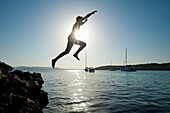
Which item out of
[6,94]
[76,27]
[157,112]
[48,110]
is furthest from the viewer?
[48,110]

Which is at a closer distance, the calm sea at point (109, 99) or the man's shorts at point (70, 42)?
the man's shorts at point (70, 42)

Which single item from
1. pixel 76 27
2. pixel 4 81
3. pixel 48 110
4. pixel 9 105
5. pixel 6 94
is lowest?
pixel 48 110

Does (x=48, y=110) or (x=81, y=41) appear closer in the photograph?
(x=81, y=41)

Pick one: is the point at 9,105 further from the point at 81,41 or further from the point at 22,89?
the point at 81,41

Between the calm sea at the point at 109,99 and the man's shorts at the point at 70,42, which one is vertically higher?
the man's shorts at the point at 70,42

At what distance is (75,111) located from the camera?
23.4 feet

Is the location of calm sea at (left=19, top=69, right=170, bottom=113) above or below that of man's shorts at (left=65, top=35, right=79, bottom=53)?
below

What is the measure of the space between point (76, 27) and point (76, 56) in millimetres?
1324

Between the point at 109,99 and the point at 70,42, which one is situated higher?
the point at 70,42

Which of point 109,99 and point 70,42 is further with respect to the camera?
point 109,99

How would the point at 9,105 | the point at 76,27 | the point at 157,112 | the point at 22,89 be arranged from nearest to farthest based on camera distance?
the point at 76,27, the point at 9,105, the point at 22,89, the point at 157,112

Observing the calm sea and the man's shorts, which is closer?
the man's shorts

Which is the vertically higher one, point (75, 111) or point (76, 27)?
point (76, 27)

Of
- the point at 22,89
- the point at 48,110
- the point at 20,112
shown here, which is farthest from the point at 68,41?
the point at 48,110
